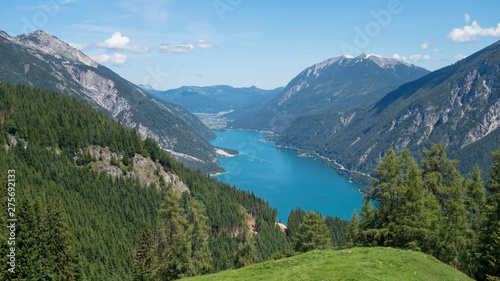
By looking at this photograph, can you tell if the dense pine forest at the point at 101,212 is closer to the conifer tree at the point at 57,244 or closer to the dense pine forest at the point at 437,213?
the conifer tree at the point at 57,244

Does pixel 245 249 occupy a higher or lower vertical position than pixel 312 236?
higher

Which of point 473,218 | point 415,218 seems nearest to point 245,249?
point 415,218

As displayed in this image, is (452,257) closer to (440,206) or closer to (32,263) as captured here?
(440,206)

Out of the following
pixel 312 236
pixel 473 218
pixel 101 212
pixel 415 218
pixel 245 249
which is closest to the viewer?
pixel 415 218

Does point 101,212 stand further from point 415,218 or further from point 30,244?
point 415,218

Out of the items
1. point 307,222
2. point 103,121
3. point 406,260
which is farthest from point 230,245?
point 406,260

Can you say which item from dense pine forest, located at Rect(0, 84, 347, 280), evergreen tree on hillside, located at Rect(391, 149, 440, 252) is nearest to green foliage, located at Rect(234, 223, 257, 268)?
dense pine forest, located at Rect(0, 84, 347, 280)

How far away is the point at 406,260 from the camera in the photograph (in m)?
29.3

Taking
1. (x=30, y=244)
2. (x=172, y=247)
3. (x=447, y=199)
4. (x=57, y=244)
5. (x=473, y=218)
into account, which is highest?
(x=30, y=244)

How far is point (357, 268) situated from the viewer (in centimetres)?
2702

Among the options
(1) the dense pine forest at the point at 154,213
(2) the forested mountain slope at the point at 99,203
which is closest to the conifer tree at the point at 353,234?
(1) the dense pine forest at the point at 154,213

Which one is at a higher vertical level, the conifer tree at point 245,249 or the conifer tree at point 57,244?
the conifer tree at point 57,244

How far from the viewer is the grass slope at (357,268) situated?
2625cm

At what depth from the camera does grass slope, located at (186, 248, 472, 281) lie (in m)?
26.2
